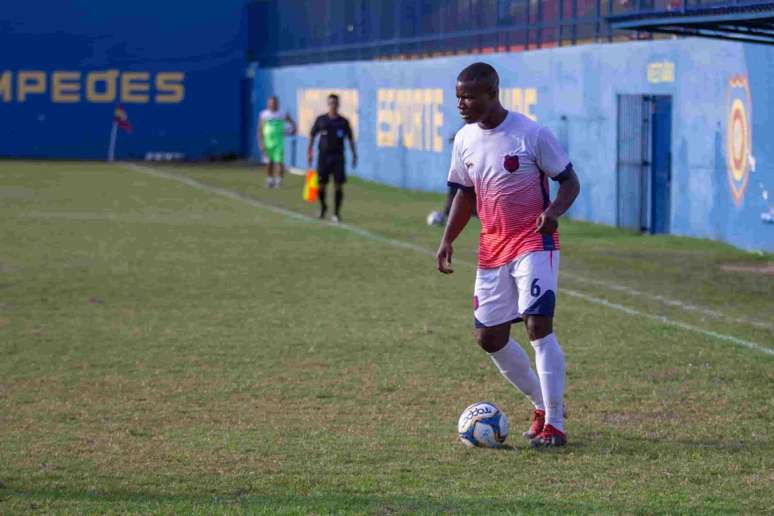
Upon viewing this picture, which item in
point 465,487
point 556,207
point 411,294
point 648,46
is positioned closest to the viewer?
point 465,487

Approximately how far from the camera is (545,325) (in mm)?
7844

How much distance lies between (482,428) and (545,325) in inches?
24.4

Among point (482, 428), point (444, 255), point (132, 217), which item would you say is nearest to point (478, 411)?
point (482, 428)


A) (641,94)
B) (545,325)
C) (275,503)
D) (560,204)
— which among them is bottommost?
(275,503)

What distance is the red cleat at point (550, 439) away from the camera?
7.85m

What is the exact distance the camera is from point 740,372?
33.6ft

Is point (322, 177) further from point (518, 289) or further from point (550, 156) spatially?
point (550, 156)

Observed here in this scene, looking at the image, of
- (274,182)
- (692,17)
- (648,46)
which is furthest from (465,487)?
(274,182)

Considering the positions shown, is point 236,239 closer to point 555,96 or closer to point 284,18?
point 555,96

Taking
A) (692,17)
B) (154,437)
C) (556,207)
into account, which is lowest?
(154,437)

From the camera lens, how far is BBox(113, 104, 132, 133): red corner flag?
47.8 m

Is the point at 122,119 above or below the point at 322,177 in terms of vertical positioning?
above

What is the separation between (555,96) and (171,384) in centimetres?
1702

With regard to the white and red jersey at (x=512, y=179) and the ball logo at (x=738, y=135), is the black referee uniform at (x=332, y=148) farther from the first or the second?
the white and red jersey at (x=512, y=179)
